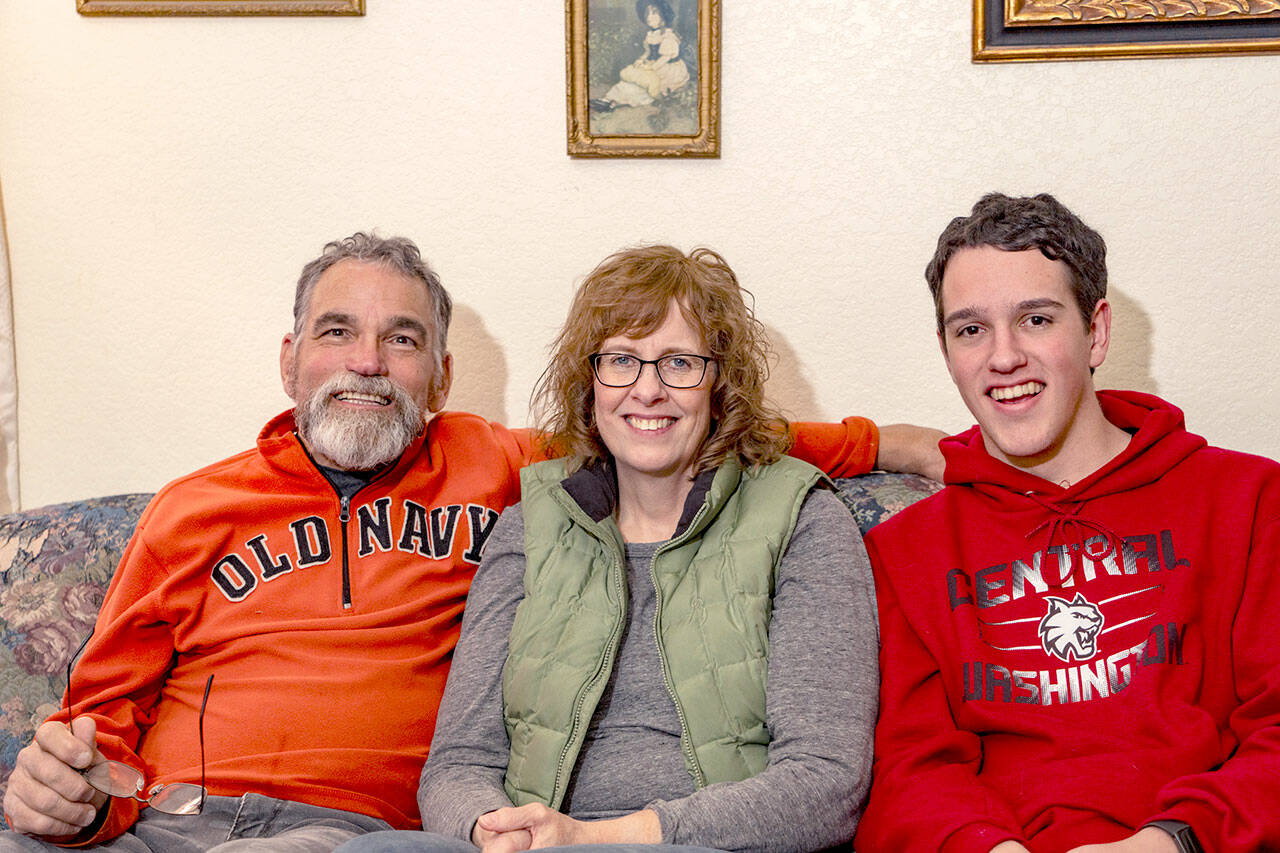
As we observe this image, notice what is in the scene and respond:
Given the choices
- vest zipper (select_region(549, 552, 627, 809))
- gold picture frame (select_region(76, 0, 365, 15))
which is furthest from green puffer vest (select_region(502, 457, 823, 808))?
gold picture frame (select_region(76, 0, 365, 15))

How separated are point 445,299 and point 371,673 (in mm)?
724

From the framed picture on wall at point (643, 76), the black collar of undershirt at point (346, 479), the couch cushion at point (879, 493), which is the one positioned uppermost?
the framed picture on wall at point (643, 76)

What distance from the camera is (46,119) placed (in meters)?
2.25

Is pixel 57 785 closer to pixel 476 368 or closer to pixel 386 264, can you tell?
pixel 386 264

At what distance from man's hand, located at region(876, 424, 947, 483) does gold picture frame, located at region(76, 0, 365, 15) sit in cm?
139

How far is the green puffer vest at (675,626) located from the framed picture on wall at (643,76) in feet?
2.59

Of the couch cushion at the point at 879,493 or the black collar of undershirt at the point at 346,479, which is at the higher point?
the black collar of undershirt at the point at 346,479

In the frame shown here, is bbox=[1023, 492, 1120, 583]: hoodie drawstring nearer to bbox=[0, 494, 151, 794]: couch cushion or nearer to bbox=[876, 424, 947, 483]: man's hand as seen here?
bbox=[876, 424, 947, 483]: man's hand

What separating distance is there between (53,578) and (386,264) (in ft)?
2.78

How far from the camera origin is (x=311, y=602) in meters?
1.77

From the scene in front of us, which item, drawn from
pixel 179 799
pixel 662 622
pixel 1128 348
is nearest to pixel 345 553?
pixel 179 799

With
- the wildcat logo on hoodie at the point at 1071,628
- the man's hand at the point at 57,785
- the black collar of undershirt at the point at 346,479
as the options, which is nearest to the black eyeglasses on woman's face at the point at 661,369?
the black collar of undershirt at the point at 346,479

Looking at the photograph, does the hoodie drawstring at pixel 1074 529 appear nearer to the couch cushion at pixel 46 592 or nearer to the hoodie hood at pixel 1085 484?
the hoodie hood at pixel 1085 484

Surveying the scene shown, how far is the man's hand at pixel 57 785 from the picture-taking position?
146cm
